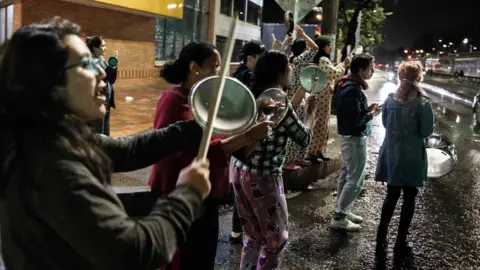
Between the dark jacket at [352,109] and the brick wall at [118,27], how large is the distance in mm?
10548

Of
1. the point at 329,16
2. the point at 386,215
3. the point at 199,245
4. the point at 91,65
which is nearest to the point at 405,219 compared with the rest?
the point at 386,215

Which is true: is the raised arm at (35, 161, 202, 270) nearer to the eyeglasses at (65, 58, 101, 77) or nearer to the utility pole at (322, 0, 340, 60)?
the eyeglasses at (65, 58, 101, 77)

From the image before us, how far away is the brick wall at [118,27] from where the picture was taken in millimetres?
13126

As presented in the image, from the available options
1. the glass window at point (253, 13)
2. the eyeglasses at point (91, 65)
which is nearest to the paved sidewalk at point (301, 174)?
the eyeglasses at point (91, 65)

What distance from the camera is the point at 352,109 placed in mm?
4930

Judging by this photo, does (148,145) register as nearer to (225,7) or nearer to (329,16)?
(329,16)

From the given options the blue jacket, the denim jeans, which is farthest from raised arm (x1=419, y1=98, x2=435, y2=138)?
the denim jeans

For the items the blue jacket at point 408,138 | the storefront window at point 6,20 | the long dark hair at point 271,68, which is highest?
the storefront window at point 6,20

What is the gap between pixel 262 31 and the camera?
39.8 m

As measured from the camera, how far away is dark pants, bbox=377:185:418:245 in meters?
4.72

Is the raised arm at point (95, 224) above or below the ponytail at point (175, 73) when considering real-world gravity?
below

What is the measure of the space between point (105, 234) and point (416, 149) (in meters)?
3.85

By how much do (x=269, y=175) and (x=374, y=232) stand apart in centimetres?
262

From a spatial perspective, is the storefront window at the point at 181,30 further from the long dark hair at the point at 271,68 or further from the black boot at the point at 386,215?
the long dark hair at the point at 271,68
